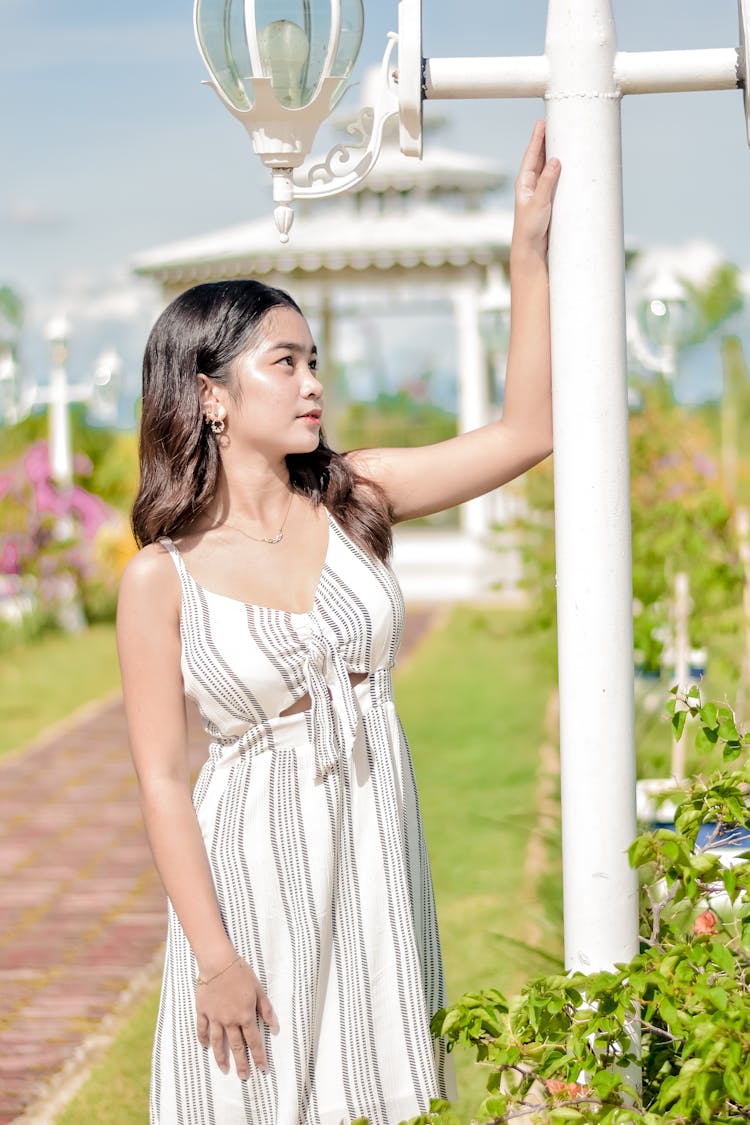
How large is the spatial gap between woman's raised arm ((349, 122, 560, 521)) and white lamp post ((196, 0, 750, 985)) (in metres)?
0.07

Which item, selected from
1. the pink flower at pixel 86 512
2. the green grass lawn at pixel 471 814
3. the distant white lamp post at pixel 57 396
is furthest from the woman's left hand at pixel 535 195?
the distant white lamp post at pixel 57 396

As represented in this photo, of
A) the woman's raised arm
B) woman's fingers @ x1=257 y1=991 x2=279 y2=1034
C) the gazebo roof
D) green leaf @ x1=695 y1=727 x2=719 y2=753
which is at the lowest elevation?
woman's fingers @ x1=257 y1=991 x2=279 y2=1034

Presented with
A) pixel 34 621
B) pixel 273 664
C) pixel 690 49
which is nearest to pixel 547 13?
pixel 690 49

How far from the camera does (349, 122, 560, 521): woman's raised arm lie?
2059 mm

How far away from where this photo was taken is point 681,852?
6.10 ft

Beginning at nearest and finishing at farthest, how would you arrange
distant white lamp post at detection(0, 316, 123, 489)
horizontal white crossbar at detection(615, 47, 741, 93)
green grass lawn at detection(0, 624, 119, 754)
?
horizontal white crossbar at detection(615, 47, 741, 93), green grass lawn at detection(0, 624, 119, 754), distant white lamp post at detection(0, 316, 123, 489)

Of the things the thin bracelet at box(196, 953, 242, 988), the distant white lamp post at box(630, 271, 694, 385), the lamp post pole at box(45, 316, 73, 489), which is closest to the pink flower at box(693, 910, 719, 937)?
the thin bracelet at box(196, 953, 242, 988)

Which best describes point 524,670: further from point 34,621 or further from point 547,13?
point 547,13

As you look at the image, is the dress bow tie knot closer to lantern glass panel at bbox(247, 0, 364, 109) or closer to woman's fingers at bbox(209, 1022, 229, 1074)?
woman's fingers at bbox(209, 1022, 229, 1074)

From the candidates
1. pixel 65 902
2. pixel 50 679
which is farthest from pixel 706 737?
pixel 50 679

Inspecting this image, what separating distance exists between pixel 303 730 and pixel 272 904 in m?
0.26

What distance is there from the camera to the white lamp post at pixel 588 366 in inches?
77.6

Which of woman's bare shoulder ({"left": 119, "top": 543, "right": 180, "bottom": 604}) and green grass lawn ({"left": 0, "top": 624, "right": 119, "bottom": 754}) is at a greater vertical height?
woman's bare shoulder ({"left": 119, "top": 543, "right": 180, "bottom": 604})

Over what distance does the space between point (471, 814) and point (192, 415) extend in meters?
2.88
